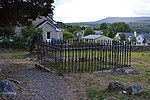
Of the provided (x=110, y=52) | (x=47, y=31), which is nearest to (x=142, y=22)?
(x=47, y=31)

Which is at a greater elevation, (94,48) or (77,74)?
(94,48)

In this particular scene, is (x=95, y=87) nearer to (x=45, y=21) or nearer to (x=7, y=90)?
(x=7, y=90)

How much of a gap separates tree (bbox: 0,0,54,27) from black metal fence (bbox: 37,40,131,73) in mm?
2303

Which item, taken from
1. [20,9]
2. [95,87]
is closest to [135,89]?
[95,87]

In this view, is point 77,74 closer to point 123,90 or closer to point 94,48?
point 94,48

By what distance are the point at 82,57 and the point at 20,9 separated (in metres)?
5.49

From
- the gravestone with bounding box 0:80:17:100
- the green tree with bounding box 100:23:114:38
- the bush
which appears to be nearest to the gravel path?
the gravestone with bounding box 0:80:17:100

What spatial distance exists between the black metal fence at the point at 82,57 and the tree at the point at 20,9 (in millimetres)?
2303

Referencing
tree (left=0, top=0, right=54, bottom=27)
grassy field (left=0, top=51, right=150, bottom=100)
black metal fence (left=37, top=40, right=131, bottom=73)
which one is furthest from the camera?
black metal fence (left=37, top=40, right=131, bottom=73)

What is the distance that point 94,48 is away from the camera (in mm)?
14078

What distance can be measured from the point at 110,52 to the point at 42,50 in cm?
340

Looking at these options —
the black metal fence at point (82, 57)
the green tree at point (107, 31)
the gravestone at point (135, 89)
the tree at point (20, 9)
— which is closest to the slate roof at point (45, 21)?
the black metal fence at point (82, 57)

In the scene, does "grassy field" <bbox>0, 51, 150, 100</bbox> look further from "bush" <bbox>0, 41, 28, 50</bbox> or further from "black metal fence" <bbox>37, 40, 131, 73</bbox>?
"bush" <bbox>0, 41, 28, 50</bbox>

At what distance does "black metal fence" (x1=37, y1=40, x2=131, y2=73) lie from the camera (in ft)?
44.0
